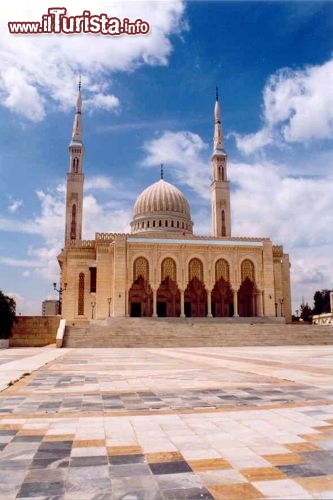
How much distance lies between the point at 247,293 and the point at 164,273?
8.58m

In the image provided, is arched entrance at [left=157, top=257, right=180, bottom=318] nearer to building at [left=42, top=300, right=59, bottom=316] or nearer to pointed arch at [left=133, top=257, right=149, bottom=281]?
pointed arch at [left=133, top=257, right=149, bottom=281]

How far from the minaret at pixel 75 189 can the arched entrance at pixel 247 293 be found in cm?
1551

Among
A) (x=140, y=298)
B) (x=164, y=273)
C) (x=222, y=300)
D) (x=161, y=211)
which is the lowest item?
(x=222, y=300)

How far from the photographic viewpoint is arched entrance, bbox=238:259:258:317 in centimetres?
3825

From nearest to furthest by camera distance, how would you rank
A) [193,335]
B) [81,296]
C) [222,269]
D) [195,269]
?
[193,335]
[195,269]
[222,269]
[81,296]

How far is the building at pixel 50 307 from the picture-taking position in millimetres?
61088

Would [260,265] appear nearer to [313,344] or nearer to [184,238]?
[184,238]

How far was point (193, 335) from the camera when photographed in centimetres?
2806

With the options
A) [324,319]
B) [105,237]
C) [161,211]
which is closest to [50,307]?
[161,211]

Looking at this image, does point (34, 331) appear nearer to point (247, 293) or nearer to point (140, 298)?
point (140, 298)

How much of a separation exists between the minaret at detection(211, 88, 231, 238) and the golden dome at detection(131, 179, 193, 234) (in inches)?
150

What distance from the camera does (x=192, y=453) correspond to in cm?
330

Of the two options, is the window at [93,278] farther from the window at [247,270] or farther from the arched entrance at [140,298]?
the window at [247,270]

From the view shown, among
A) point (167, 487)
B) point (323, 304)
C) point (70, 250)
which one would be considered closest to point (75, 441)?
point (167, 487)
